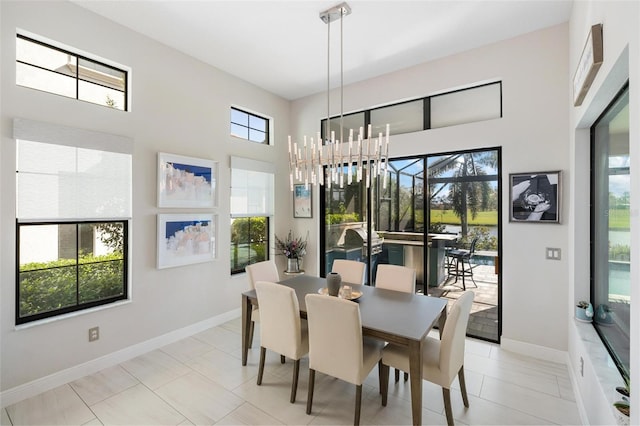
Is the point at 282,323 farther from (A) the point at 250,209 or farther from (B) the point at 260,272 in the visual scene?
(A) the point at 250,209

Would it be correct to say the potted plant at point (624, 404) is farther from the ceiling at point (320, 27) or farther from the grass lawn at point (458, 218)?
the ceiling at point (320, 27)

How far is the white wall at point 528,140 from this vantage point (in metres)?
2.94

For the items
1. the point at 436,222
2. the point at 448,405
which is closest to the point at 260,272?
the point at 448,405

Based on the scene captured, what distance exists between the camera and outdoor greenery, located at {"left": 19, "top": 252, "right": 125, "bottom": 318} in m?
2.46

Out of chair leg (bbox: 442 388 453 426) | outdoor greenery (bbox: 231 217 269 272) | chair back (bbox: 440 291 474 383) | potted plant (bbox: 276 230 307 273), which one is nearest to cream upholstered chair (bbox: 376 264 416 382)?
chair back (bbox: 440 291 474 383)

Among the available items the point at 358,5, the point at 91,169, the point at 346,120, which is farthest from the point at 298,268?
the point at 358,5

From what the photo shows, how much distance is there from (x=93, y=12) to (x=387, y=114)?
11.5ft

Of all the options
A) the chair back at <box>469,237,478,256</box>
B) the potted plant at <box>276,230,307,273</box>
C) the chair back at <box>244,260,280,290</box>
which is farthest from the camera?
the potted plant at <box>276,230,307,273</box>

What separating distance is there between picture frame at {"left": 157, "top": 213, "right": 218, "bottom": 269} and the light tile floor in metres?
1.09

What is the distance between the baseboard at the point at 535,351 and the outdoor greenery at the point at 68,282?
426 centimetres

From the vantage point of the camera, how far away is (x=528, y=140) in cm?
309

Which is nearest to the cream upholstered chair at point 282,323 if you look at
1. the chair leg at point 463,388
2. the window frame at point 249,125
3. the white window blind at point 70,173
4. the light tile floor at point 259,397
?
the light tile floor at point 259,397

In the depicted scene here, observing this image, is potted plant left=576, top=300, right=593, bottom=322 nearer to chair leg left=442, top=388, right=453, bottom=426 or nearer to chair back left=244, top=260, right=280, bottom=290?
chair leg left=442, top=388, right=453, bottom=426

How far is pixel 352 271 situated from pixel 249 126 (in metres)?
2.74
